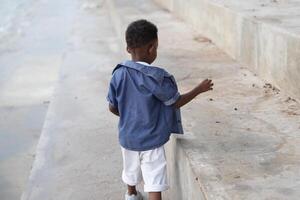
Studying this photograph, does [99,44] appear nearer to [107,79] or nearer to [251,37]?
[107,79]

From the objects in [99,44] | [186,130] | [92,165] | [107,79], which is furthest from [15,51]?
[186,130]

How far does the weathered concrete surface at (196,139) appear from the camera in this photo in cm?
266

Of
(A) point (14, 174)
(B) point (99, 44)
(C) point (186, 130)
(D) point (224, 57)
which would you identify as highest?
(C) point (186, 130)

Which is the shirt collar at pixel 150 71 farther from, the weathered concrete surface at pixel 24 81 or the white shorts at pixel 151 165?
the weathered concrete surface at pixel 24 81

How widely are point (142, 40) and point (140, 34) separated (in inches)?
1.3

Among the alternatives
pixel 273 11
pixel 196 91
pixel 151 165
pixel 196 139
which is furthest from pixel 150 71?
pixel 273 11

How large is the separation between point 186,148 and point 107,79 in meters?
4.16

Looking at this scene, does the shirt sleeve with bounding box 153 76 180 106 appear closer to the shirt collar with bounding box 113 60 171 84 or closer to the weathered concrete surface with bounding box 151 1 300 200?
the shirt collar with bounding box 113 60 171 84

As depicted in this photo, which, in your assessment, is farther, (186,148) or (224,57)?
(224,57)

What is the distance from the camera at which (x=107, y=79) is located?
7.09 meters

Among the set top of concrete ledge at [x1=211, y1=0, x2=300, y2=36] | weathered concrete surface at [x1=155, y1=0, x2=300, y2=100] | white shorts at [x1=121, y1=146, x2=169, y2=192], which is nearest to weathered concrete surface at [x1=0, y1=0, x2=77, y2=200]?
white shorts at [x1=121, y1=146, x2=169, y2=192]

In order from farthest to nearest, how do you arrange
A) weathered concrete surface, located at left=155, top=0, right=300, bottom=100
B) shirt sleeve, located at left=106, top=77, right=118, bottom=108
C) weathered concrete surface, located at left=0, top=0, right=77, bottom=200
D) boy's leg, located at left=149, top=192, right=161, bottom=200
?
weathered concrete surface, located at left=0, top=0, right=77, bottom=200, weathered concrete surface, located at left=155, top=0, right=300, bottom=100, boy's leg, located at left=149, top=192, right=161, bottom=200, shirt sleeve, located at left=106, top=77, right=118, bottom=108

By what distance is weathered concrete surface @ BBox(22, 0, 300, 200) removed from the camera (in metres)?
2.66

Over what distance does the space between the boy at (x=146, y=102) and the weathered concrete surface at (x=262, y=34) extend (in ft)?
3.99
